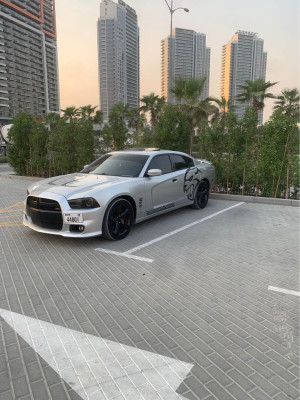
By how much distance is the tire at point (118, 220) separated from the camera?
5051mm

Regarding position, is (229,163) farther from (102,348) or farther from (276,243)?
(102,348)

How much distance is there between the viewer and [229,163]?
370 inches

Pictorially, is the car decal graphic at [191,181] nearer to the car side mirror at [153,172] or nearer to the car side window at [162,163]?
the car side window at [162,163]

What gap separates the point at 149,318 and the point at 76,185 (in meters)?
2.96

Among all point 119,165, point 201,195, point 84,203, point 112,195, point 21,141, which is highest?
point 21,141

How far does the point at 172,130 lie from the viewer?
1016 centimetres

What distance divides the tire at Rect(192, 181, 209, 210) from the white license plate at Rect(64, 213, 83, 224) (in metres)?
3.60

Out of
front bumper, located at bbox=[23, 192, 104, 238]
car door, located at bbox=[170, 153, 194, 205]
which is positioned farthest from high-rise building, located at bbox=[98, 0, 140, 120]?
front bumper, located at bbox=[23, 192, 104, 238]

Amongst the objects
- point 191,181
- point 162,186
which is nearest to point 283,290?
point 162,186

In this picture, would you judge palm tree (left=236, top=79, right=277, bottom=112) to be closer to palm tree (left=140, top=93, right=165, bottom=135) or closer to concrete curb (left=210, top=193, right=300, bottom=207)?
palm tree (left=140, top=93, right=165, bottom=135)

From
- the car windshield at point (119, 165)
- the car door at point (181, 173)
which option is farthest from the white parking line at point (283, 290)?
the car door at point (181, 173)

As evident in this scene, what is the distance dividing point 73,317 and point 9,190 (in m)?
9.26

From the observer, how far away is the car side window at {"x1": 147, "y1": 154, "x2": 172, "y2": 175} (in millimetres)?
6207

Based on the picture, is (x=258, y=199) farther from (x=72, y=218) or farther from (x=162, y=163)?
(x=72, y=218)
